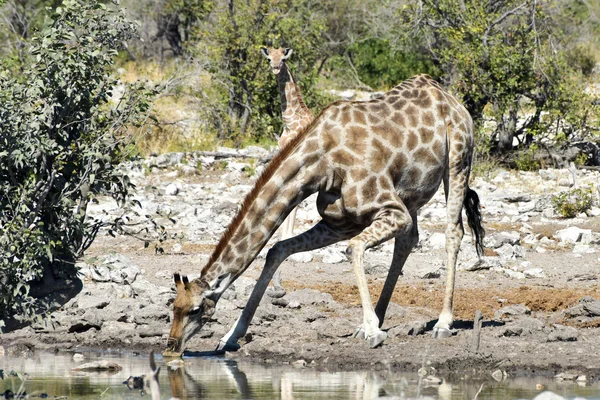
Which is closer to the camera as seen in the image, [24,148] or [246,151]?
[24,148]

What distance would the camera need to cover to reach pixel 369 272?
12461 millimetres

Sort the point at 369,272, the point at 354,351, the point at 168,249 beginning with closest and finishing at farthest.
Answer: the point at 354,351 < the point at 369,272 < the point at 168,249

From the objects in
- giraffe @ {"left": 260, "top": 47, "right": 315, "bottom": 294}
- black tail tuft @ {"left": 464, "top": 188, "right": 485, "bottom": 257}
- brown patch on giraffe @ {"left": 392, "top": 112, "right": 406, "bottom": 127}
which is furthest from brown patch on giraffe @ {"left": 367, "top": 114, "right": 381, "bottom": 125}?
giraffe @ {"left": 260, "top": 47, "right": 315, "bottom": 294}

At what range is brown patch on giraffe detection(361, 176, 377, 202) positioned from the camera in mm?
8602

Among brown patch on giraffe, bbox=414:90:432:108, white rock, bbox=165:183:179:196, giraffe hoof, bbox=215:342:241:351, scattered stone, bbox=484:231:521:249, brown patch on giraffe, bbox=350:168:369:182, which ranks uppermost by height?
brown patch on giraffe, bbox=414:90:432:108

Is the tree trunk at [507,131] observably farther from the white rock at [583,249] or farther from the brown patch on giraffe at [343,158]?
the brown patch on giraffe at [343,158]

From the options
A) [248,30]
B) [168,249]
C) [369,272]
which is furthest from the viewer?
[248,30]

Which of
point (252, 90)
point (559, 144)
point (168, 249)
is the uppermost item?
point (252, 90)

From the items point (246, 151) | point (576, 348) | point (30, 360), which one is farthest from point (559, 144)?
point (30, 360)

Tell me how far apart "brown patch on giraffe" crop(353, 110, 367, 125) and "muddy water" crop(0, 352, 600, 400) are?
2.07 metres

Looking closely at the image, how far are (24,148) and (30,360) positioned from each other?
201 cm

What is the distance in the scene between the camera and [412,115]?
925 cm

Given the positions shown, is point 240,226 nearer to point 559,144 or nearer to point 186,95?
point 559,144

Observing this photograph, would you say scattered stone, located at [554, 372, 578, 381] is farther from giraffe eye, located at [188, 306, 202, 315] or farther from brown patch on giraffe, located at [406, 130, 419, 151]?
giraffe eye, located at [188, 306, 202, 315]
